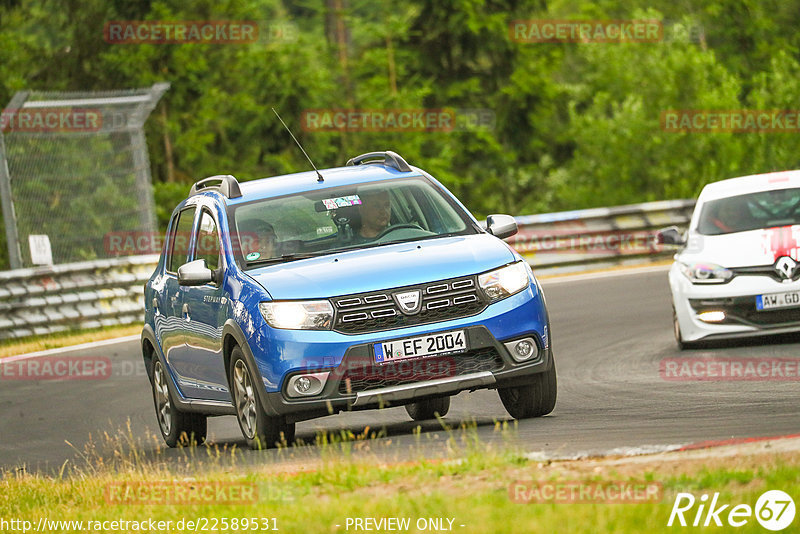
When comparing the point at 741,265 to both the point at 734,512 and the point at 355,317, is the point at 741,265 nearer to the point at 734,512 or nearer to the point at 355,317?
the point at 355,317

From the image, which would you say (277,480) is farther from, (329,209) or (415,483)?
(329,209)

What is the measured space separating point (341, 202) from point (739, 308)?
455cm

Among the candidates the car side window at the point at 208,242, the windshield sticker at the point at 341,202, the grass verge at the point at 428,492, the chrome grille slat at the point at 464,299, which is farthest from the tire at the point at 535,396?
the car side window at the point at 208,242

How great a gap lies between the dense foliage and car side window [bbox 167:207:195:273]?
1985 cm

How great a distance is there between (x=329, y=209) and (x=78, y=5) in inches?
1277

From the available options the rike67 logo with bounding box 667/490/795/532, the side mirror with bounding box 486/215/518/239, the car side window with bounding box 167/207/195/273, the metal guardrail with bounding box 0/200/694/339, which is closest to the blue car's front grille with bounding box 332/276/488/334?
the side mirror with bounding box 486/215/518/239

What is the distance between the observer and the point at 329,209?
10078 millimetres

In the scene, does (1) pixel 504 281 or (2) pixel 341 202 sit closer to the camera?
(1) pixel 504 281

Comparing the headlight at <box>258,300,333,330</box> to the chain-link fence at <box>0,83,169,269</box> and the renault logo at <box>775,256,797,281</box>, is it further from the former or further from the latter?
the chain-link fence at <box>0,83,169,269</box>

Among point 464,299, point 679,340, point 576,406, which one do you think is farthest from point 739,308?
point 464,299

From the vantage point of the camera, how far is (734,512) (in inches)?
217

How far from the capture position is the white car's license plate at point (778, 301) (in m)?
12.8

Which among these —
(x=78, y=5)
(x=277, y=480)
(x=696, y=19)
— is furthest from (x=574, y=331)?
(x=696, y=19)

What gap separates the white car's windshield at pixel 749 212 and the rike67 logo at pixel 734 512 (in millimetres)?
8436
